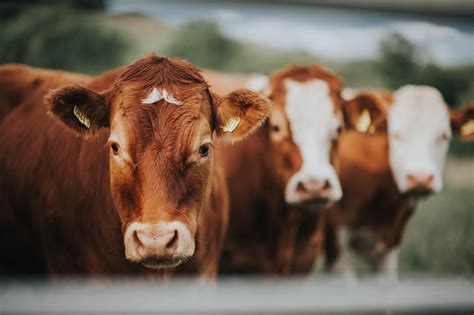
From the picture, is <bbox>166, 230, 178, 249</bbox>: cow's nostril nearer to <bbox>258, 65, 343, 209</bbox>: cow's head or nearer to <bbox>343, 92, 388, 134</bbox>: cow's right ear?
<bbox>258, 65, 343, 209</bbox>: cow's head

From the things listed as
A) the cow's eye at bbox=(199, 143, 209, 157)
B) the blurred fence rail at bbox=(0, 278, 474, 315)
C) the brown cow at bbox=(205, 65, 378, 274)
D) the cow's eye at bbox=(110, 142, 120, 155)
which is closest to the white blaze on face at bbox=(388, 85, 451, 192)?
the brown cow at bbox=(205, 65, 378, 274)

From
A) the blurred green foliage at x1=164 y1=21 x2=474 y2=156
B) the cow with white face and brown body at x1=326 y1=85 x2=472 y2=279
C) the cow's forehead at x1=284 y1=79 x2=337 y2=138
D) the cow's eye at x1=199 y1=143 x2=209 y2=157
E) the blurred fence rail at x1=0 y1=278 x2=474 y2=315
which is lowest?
the blurred fence rail at x1=0 y1=278 x2=474 y2=315

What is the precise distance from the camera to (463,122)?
2629mm

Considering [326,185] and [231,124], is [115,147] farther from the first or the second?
[326,185]

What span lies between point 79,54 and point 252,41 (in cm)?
70

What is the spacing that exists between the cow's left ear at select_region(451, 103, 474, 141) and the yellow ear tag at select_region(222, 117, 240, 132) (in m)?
1.18

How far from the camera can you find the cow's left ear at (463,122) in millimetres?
2619

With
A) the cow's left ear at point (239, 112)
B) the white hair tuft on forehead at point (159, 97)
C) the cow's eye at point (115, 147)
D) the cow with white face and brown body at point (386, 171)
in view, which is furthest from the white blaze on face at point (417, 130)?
the cow's eye at point (115, 147)

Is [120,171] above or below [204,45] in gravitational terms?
below

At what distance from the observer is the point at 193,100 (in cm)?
185

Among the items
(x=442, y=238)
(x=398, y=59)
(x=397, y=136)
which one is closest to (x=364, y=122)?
(x=397, y=136)

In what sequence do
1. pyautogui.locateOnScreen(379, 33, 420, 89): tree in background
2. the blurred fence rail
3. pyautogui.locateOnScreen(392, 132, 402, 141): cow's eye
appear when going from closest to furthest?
the blurred fence rail
pyautogui.locateOnScreen(379, 33, 420, 89): tree in background
pyautogui.locateOnScreen(392, 132, 402, 141): cow's eye

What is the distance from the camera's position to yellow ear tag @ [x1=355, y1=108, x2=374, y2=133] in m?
2.59

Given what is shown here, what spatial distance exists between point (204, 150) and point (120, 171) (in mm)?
266
